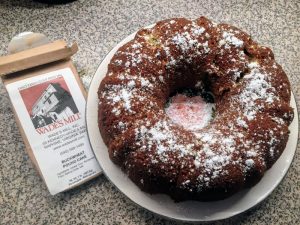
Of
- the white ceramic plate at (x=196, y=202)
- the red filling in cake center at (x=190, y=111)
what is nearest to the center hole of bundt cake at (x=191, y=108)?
the red filling in cake center at (x=190, y=111)

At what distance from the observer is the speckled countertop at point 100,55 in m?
1.04

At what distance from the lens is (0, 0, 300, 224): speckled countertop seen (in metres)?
1.04

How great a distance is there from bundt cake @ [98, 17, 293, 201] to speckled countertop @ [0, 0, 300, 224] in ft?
0.56

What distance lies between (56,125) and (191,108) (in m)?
0.38

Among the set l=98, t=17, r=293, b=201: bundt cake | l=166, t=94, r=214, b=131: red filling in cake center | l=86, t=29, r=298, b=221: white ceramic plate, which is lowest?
l=86, t=29, r=298, b=221: white ceramic plate

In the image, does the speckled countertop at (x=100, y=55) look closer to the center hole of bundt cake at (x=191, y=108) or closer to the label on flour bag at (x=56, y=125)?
the label on flour bag at (x=56, y=125)

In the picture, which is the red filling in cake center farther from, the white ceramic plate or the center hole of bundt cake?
the white ceramic plate

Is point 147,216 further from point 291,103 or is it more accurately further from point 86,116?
point 291,103

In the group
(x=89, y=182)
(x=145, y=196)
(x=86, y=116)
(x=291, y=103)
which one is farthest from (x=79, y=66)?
(x=291, y=103)

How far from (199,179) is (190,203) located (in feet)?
0.32

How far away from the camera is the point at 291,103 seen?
1.03 meters

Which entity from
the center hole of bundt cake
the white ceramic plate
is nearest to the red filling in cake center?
the center hole of bundt cake

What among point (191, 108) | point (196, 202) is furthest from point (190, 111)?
point (196, 202)

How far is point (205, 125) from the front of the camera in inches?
39.6
